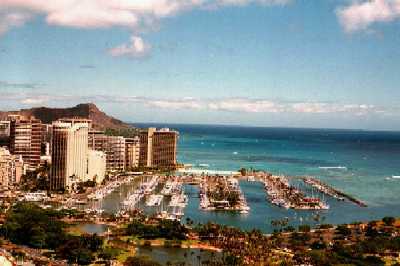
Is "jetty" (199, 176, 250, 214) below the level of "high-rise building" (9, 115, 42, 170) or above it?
below

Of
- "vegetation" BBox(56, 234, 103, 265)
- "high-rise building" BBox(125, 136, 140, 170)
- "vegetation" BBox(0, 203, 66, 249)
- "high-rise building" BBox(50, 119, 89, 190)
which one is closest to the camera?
"vegetation" BBox(56, 234, 103, 265)

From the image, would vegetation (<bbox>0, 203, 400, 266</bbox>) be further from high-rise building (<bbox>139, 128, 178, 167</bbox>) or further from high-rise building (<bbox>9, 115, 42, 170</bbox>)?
high-rise building (<bbox>139, 128, 178, 167</bbox>)

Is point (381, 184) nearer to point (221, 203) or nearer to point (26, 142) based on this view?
point (221, 203)

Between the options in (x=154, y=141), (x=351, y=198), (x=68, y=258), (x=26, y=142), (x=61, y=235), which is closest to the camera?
(x=68, y=258)

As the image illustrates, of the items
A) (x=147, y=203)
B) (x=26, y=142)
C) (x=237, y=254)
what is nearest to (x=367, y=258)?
(x=237, y=254)

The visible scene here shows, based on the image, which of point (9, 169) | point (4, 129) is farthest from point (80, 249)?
point (4, 129)

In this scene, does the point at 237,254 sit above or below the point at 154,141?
below

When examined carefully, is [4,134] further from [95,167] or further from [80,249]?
[80,249]

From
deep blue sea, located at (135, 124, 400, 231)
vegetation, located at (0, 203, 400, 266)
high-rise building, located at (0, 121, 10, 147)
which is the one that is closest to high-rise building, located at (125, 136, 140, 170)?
deep blue sea, located at (135, 124, 400, 231)
